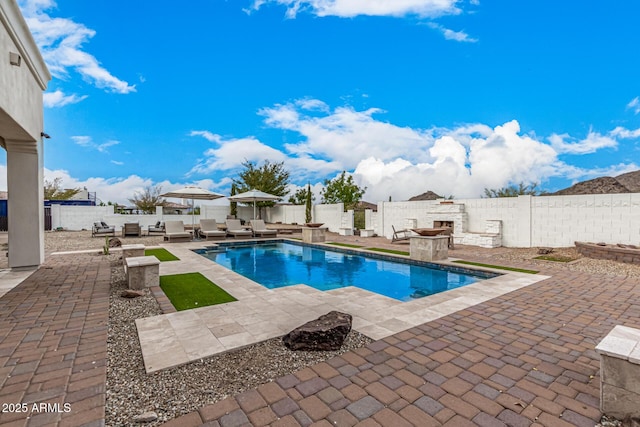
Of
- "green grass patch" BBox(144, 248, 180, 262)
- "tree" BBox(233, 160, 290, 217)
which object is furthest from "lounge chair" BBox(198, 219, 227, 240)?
"tree" BBox(233, 160, 290, 217)

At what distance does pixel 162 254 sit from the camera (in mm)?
9914

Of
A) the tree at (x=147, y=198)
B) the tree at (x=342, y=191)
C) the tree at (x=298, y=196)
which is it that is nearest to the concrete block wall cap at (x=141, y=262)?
the tree at (x=342, y=191)

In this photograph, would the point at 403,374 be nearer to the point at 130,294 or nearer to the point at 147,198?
the point at 130,294

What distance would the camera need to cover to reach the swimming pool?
7164 millimetres

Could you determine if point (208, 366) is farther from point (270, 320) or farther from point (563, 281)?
point (563, 281)

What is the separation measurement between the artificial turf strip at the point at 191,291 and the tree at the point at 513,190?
21.9 meters

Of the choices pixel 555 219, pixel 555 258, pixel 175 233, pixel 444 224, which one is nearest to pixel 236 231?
pixel 175 233

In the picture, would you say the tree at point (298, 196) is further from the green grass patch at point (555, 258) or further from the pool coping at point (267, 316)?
the pool coping at point (267, 316)

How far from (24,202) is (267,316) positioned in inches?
281

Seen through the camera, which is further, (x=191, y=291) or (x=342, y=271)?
(x=342, y=271)

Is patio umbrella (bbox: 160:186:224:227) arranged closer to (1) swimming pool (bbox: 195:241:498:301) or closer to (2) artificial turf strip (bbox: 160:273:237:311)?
(1) swimming pool (bbox: 195:241:498:301)

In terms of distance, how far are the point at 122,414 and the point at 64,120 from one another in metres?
13.8

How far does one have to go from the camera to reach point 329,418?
84.4 inches

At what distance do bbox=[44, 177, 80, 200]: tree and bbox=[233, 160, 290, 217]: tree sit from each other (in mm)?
19984
